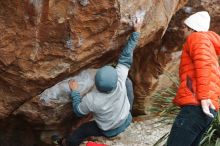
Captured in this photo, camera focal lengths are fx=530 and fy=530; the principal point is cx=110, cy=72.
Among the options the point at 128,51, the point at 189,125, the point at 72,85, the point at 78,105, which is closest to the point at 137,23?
the point at 128,51

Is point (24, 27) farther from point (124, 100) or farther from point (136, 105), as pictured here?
point (136, 105)

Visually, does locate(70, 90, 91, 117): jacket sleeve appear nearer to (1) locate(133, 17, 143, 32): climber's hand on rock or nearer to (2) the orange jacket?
(1) locate(133, 17, 143, 32): climber's hand on rock

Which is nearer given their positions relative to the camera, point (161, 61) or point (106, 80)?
point (106, 80)

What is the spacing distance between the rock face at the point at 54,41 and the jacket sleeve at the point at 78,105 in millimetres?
238

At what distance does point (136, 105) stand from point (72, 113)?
147 centimetres

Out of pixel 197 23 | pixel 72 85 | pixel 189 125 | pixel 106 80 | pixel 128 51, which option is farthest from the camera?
pixel 72 85

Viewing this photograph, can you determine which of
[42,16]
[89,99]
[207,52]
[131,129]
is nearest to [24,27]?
[42,16]

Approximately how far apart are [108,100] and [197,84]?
1.21m

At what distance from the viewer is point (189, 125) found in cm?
509

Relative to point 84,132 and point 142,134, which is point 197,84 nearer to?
point 84,132

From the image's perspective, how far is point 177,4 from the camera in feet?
23.7

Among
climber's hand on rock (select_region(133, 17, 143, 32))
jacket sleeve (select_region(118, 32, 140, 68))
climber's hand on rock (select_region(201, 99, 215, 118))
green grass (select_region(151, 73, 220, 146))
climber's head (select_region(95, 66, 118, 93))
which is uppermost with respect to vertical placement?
climber's hand on rock (select_region(133, 17, 143, 32))

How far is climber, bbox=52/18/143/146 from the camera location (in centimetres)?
570

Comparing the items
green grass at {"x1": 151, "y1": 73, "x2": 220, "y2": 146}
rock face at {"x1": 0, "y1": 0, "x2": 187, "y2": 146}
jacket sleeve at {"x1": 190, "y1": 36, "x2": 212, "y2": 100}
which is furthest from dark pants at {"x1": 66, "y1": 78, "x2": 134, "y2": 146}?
jacket sleeve at {"x1": 190, "y1": 36, "x2": 212, "y2": 100}
